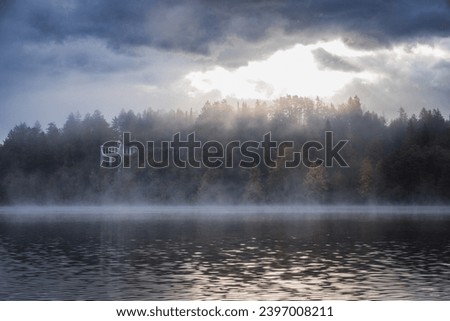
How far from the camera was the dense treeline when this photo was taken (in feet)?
296

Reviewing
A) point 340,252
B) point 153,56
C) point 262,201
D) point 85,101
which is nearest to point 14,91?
point 153,56

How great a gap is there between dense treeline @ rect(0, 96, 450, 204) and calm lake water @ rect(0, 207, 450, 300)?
2544cm

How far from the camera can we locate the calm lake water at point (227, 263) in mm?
30453

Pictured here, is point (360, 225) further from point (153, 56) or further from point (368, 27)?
point (153, 56)

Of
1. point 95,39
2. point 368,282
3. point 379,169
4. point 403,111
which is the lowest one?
point 368,282

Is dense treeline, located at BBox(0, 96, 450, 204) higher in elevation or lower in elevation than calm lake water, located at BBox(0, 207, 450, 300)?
higher

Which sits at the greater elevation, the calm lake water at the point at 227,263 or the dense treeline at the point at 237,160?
the dense treeline at the point at 237,160

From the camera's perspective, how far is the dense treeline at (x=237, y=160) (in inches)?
3556

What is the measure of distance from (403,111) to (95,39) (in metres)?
38.4

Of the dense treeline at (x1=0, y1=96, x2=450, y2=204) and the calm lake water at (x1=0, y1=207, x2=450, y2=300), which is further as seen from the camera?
the dense treeline at (x1=0, y1=96, x2=450, y2=204)

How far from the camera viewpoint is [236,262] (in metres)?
39.2

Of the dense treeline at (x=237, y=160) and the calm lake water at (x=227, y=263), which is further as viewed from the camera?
the dense treeline at (x=237, y=160)

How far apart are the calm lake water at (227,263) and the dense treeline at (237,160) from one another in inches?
1001

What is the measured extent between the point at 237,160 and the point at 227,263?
59.9 metres
